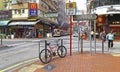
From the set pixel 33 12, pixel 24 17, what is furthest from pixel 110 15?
pixel 24 17

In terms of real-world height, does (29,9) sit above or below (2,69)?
above

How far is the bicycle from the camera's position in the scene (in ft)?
48.7

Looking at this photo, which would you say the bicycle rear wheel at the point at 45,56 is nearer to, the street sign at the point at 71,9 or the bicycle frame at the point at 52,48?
the bicycle frame at the point at 52,48

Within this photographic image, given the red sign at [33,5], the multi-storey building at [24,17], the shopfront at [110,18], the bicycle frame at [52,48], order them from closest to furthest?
the bicycle frame at [52,48] < the shopfront at [110,18] < the multi-storey building at [24,17] < the red sign at [33,5]

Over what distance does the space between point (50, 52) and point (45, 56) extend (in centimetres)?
61

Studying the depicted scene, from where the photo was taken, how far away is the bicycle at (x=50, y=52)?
14.8 metres

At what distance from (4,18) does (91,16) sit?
164 feet

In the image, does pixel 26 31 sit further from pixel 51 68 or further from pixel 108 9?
pixel 51 68

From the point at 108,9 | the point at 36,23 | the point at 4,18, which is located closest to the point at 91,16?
the point at 108,9

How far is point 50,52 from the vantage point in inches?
603

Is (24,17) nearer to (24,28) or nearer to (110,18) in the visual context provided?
(24,28)

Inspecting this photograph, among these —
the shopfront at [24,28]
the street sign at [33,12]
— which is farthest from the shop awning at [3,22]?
the street sign at [33,12]

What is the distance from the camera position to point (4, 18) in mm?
66125

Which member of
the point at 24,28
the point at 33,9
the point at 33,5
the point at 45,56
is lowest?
the point at 45,56
